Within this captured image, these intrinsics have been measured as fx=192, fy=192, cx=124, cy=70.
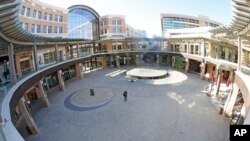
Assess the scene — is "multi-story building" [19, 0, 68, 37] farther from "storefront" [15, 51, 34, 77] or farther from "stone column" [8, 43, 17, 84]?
"stone column" [8, 43, 17, 84]

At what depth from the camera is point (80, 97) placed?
73.2 feet

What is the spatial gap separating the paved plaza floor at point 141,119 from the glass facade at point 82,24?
20.3m

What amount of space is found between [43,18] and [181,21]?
37.5m

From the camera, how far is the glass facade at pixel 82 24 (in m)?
40.4

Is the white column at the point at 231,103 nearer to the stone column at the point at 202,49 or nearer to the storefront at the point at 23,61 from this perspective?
the stone column at the point at 202,49

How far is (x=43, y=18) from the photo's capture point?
32.3 m

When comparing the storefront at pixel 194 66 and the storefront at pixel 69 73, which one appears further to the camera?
the storefront at pixel 194 66

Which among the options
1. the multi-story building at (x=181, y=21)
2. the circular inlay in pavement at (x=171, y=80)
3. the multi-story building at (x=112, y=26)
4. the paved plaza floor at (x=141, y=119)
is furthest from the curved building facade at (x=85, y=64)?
the circular inlay in pavement at (x=171, y=80)

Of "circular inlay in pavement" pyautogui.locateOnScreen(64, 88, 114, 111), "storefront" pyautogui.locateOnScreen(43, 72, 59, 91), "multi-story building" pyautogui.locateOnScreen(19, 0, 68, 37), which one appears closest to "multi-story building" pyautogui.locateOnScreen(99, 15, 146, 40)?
"multi-story building" pyautogui.locateOnScreen(19, 0, 68, 37)

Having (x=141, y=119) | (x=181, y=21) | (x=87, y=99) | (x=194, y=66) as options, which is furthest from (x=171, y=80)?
(x=181, y=21)

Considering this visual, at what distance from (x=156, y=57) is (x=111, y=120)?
29.0m

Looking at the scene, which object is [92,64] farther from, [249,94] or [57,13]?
[249,94]

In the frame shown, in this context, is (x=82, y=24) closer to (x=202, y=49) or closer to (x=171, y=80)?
(x=171, y=80)

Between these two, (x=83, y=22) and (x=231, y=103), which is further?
(x=83, y=22)
